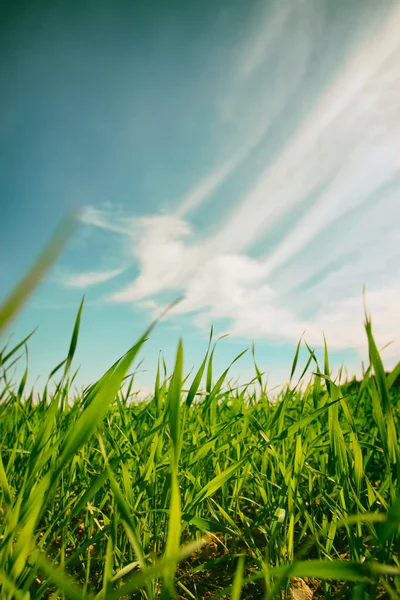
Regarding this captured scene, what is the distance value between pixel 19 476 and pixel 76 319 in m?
0.65

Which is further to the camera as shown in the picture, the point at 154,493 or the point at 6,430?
the point at 6,430

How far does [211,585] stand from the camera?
1.02 metres

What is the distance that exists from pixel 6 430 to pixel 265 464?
1.16 meters

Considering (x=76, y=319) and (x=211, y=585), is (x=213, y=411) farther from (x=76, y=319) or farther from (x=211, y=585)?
(x=76, y=319)

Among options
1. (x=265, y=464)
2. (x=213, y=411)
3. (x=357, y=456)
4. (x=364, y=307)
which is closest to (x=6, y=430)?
(x=213, y=411)

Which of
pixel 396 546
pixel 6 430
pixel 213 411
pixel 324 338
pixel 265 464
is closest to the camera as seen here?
pixel 396 546

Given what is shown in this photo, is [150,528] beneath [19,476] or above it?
beneath

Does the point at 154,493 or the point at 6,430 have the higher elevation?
the point at 6,430

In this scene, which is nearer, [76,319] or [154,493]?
[76,319]

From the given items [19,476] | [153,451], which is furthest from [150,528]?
[19,476]

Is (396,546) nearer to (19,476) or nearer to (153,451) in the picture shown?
(153,451)

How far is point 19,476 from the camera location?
1183 mm

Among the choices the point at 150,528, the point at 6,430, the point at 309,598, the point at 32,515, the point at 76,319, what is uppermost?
the point at 76,319

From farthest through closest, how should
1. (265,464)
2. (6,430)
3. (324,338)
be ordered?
(6,430), (265,464), (324,338)
